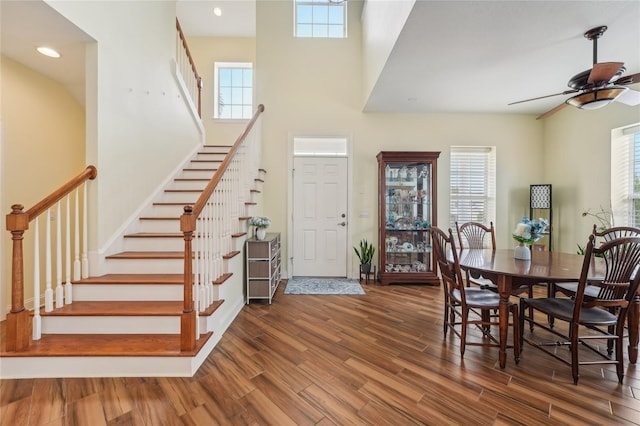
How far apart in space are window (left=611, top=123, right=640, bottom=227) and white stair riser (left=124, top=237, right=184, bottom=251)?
201 inches

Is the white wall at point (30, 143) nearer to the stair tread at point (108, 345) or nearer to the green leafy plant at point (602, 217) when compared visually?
the stair tread at point (108, 345)

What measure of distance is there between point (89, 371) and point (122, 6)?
3295 millimetres

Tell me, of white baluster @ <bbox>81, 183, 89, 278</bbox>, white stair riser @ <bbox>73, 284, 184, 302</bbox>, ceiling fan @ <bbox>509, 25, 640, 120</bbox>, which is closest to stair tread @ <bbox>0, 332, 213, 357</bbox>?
white stair riser @ <bbox>73, 284, 184, 302</bbox>

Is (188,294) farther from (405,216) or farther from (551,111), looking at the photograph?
(551,111)

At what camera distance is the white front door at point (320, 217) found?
4242 millimetres

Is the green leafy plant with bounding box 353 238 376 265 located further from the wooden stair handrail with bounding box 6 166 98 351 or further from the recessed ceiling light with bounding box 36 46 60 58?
the recessed ceiling light with bounding box 36 46 60 58

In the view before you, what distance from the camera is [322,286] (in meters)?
3.76

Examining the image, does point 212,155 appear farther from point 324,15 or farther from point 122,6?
point 324,15

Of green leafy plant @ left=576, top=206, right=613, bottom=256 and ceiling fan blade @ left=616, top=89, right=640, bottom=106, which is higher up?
ceiling fan blade @ left=616, top=89, right=640, bottom=106

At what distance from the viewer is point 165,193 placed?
11.0ft

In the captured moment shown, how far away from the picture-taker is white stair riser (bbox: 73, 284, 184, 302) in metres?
2.18

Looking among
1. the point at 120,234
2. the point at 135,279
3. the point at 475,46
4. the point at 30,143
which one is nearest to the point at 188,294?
the point at 135,279

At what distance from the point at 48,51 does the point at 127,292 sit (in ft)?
7.47

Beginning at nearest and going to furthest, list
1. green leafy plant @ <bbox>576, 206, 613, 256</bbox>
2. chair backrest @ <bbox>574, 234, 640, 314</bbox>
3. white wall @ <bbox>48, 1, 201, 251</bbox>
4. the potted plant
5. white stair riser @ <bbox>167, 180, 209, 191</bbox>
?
1. chair backrest @ <bbox>574, 234, 640, 314</bbox>
2. white wall @ <bbox>48, 1, 201, 251</bbox>
3. green leafy plant @ <bbox>576, 206, 613, 256</bbox>
4. white stair riser @ <bbox>167, 180, 209, 191</bbox>
5. the potted plant
